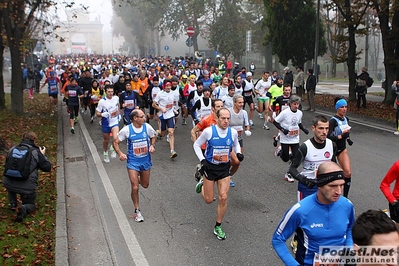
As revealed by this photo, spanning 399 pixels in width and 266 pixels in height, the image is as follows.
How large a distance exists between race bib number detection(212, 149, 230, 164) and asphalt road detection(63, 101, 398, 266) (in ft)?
3.47

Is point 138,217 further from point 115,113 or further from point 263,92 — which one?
point 263,92

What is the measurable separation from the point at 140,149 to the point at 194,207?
142 centimetres

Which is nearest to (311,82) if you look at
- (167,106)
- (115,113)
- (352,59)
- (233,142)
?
(352,59)

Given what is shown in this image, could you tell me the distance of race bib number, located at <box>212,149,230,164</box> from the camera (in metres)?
6.45

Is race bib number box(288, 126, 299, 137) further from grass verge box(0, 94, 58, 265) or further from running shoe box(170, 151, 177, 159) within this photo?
grass verge box(0, 94, 58, 265)

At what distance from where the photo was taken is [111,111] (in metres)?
10.9

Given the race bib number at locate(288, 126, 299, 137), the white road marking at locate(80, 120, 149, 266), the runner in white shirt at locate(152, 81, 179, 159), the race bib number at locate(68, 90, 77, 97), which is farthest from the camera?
the race bib number at locate(68, 90, 77, 97)

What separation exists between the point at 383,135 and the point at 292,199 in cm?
723

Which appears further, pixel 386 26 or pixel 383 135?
pixel 386 26

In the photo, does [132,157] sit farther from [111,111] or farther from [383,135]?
[383,135]

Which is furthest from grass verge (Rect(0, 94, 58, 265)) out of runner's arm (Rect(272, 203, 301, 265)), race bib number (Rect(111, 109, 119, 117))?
runner's arm (Rect(272, 203, 301, 265))

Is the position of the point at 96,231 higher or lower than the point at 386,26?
lower

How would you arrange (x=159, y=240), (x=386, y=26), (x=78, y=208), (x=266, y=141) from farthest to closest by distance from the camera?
1. (x=386, y=26)
2. (x=266, y=141)
3. (x=78, y=208)
4. (x=159, y=240)

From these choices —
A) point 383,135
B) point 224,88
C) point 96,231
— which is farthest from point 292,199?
point 383,135
